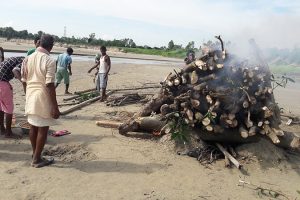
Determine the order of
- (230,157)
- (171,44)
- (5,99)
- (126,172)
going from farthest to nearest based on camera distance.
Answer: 1. (171,44)
2. (5,99)
3. (230,157)
4. (126,172)

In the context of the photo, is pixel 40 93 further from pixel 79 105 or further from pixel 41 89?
pixel 79 105

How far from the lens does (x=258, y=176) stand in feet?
21.0

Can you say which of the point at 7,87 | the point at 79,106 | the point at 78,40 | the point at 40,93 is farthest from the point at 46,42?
the point at 78,40

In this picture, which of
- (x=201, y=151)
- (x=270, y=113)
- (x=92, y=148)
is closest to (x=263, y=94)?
(x=270, y=113)

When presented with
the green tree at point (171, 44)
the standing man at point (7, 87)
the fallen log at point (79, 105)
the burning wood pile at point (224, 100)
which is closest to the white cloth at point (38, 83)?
the standing man at point (7, 87)

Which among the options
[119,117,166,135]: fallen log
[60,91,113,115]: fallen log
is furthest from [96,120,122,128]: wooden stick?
[60,91,113,115]: fallen log

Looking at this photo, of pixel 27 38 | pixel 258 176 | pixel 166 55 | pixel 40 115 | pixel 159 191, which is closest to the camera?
pixel 159 191

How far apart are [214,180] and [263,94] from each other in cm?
189

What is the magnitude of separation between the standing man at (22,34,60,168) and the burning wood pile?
2.22 metres

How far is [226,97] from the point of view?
271 inches

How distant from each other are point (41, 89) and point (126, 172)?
1.79 metres

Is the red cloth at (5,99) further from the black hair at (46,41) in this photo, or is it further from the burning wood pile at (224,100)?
the burning wood pile at (224,100)

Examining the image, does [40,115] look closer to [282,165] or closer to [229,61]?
[229,61]

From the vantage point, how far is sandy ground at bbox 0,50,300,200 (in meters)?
5.45
